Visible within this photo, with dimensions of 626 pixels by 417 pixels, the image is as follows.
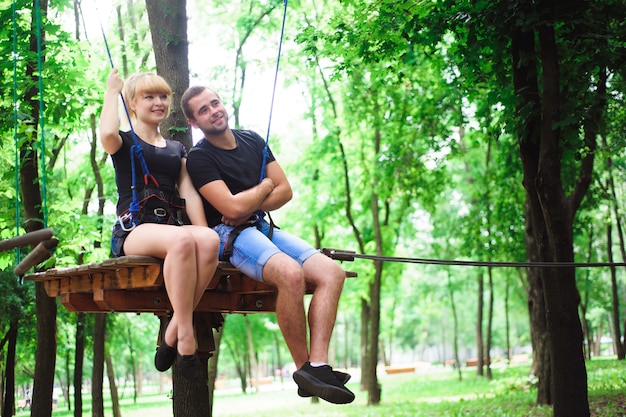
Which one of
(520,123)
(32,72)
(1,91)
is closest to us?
(520,123)

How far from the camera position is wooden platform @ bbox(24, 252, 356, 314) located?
407 cm

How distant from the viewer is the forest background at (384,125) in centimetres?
657

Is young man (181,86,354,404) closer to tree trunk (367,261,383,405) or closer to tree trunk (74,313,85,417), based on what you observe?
tree trunk (74,313,85,417)

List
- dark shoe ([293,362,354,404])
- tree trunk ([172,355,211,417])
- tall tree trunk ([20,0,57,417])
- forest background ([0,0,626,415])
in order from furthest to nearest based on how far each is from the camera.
Result: tall tree trunk ([20,0,57,417])
forest background ([0,0,626,415])
tree trunk ([172,355,211,417])
dark shoe ([293,362,354,404])

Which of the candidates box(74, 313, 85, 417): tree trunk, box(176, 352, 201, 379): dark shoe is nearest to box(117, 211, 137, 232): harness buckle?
box(176, 352, 201, 379): dark shoe

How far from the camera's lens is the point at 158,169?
435 cm

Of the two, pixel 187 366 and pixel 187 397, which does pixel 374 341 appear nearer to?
pixel 187 397

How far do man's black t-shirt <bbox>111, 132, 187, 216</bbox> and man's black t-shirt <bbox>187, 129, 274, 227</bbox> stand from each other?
13cm

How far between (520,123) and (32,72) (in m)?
6.19

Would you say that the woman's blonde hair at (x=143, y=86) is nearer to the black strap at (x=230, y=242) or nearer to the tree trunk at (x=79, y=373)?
the black strap at (x=230, y=242)

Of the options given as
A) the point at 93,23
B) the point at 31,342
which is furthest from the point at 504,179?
the point at 31,342

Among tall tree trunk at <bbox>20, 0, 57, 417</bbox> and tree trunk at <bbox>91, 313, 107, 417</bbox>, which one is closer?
tall tree trunk at <bbox>20, 0, 57, 417</bbox>

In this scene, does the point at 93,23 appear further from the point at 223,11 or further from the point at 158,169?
the point at 158,169

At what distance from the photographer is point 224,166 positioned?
446cm
